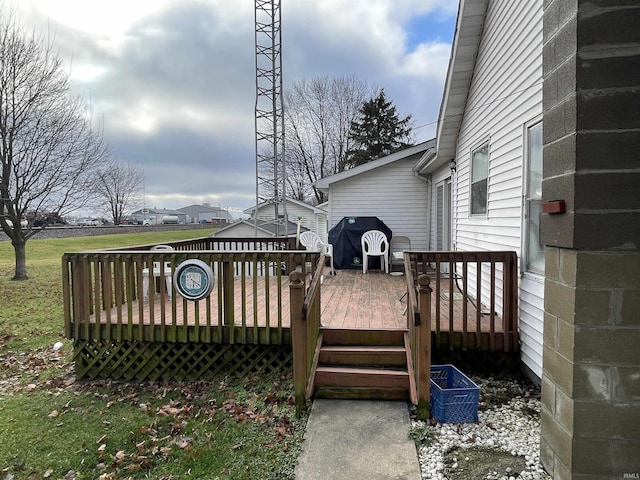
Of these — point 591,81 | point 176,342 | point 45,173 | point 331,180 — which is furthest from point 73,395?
point 45,173

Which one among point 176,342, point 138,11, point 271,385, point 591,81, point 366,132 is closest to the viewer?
point 591,81

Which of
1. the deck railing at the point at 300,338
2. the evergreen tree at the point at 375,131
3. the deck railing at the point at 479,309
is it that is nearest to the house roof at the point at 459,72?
the deck railing at the point at 479,309

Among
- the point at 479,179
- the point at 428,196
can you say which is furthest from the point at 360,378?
the point at 428,196

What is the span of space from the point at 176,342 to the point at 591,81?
437 cm

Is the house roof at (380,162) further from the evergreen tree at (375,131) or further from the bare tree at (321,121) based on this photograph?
the bare tree at (321,121)

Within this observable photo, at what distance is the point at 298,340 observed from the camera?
134 inches

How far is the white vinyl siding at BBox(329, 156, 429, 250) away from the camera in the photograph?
1048cm

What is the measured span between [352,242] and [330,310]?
4628 mm

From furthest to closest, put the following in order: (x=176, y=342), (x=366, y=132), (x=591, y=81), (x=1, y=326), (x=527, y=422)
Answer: (x=366, y=132), (x=1, y=326), (x=176, y=342), (x=527, y=422), (x=591, y=81)

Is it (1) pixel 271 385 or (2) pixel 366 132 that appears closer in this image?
(1) pixel 271 385

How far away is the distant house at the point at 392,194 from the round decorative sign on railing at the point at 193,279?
21.2ft

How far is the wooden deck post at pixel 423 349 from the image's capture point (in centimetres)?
329

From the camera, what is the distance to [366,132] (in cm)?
2722

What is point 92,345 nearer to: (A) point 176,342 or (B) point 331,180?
(A) point 176,342
